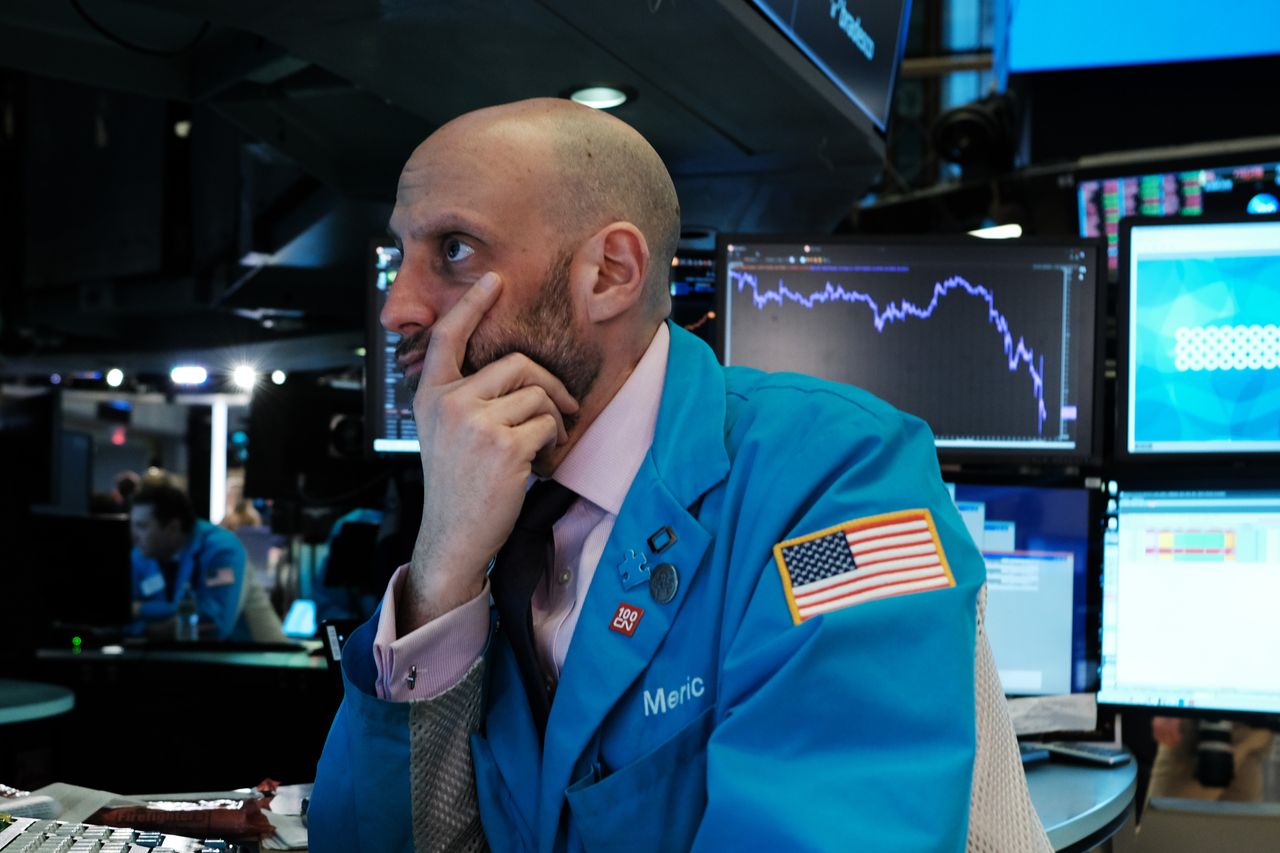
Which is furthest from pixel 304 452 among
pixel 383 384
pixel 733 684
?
pixel 733 684

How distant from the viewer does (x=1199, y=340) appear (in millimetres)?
1979

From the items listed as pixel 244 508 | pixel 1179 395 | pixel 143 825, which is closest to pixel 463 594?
pixel 143 825

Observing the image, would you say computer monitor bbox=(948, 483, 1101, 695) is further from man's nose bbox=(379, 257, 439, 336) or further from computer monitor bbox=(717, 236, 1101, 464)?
man's nose bbox=(379, 257, 439, 336)

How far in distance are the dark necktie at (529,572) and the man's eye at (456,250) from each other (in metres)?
0.23

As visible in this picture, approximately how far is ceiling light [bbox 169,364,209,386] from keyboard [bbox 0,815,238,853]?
3729 mm

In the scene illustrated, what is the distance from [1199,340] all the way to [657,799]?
1.36m

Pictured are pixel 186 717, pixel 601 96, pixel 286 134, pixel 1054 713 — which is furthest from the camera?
pixel 186 717

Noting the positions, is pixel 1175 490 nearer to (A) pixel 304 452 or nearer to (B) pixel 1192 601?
(B) pixel 1192 601

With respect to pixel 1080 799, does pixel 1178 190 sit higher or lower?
higher

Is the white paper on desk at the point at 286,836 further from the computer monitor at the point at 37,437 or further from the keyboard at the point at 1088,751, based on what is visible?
the computer monitor at the point at 37,437

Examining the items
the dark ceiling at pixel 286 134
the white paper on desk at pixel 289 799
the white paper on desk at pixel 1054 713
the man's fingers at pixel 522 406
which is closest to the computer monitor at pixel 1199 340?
the white paper on desk at pixel 1054 713

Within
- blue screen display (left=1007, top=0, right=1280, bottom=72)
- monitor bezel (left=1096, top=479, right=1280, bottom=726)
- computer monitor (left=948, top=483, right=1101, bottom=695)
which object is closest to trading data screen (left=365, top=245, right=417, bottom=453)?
computer monitor (left=948, top=483, right=1101, bottom=695)

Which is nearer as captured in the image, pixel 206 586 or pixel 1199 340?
pixel 1199 340

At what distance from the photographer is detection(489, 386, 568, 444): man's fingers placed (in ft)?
3.63
